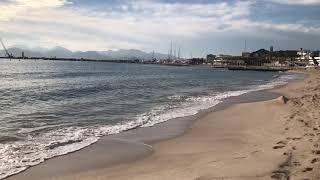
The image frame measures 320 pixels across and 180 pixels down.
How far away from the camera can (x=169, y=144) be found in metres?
13.9

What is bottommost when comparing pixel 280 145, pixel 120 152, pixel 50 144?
pixel 120 152

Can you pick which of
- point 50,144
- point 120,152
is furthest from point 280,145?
point 50,144

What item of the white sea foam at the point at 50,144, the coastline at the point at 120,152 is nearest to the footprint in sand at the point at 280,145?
the coastline at the point at 120,152

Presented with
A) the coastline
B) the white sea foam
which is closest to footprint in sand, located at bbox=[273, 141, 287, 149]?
the coastline

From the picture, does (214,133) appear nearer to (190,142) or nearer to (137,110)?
(190,142)

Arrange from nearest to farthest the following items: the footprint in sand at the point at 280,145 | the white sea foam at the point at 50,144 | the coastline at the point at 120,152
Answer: the coastline at the point at 120,152
the white sea foam at the point at 50,144
the footprint in sand at the point at 280,145

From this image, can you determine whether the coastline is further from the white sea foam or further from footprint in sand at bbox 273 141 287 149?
footprint in sand at bbox 273 141 287 149

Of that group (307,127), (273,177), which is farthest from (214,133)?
(273,177)

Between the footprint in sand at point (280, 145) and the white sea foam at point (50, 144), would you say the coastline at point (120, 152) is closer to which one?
the white sea foam at point (50, 144)

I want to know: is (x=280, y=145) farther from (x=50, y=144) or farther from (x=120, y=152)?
(x=50, y=144)

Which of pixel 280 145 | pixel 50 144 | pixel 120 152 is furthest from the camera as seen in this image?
pixel 50 144

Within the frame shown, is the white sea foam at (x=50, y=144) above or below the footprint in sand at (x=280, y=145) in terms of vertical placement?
below

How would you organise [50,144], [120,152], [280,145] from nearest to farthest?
[280,145] → [120,152] → [50,144]

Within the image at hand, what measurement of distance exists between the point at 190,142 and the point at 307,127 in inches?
150
